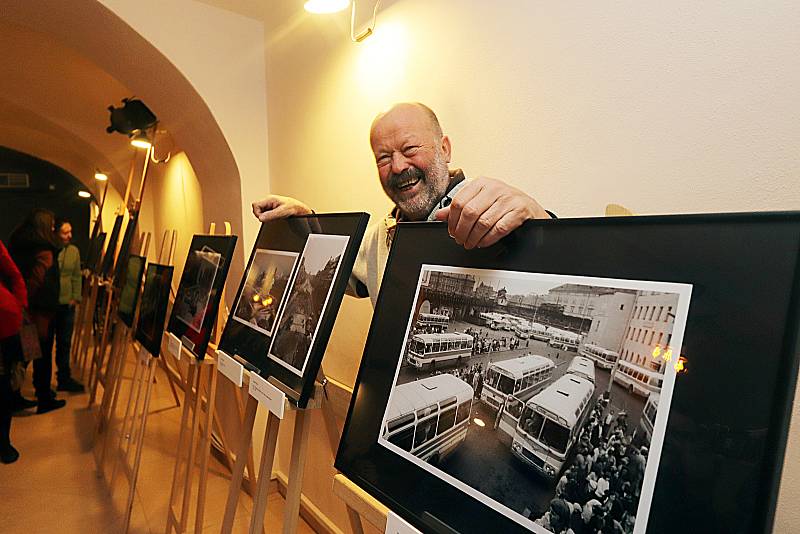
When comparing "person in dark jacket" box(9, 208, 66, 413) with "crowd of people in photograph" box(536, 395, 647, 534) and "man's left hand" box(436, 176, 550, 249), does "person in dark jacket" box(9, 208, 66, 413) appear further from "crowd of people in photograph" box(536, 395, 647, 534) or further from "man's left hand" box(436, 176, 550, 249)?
"crowd of people in photograph" box(536, 395, 647, 534)

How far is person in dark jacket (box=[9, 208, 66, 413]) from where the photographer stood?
3.39 meters

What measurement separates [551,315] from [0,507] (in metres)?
3.09

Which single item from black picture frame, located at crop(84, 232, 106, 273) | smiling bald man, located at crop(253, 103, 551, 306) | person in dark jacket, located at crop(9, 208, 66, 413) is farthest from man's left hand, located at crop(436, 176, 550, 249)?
black picture frame, located at crop(84, 232, 106, 273)

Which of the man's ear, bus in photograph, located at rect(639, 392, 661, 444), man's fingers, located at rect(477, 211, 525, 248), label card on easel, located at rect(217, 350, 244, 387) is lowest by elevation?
label card on easel, located at rect(217, 350, 244, 387)

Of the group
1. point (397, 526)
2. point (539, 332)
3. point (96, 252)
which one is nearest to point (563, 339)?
point (539, 332)

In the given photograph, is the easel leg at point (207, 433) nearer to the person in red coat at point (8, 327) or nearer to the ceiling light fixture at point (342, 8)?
the ceiling light fixture at point (342, 8)

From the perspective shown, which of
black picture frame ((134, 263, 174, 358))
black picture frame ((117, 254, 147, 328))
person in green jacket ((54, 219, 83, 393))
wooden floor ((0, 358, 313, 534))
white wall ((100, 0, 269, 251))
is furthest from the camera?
person in green jacket ((54, 219, 83, 393))

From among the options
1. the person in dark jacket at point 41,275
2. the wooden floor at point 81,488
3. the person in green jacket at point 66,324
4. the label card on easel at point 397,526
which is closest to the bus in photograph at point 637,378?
the label card on easel at point 397,526

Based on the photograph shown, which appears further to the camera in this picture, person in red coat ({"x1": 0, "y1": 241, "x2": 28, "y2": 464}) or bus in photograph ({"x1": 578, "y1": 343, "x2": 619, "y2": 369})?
person in red coat ({"x1": 0, "y1": 241, "x2": 28, "y2": 464})

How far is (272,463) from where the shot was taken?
3.74 feet

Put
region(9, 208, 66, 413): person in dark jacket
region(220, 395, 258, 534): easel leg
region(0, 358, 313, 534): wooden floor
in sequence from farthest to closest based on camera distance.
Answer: region(9, 208, 66, 413): person in dark jacket
region(0, 358, 313, 534): wooden floor
region(220, 395, 258, 534): easel leg

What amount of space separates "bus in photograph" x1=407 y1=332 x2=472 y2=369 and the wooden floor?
6.63 feet

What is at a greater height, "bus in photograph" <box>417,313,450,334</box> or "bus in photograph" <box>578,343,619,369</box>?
"bus in photograph" <box>578,343,619,369</box>

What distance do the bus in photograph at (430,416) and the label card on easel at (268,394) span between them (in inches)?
15.1
